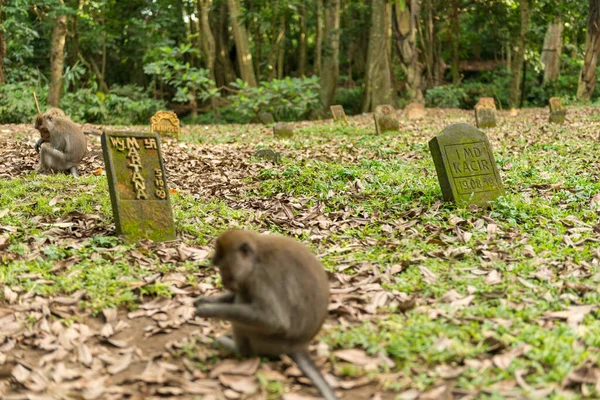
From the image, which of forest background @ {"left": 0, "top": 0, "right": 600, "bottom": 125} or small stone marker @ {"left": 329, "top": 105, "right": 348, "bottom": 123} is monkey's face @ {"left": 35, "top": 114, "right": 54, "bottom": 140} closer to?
forest background @ {"left": 0, "top": 0, "right": 600, "bottom": 125}

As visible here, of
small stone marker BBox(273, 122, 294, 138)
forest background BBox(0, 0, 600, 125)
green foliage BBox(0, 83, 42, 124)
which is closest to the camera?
small stone marker BBox(273, 122, 294, 138)

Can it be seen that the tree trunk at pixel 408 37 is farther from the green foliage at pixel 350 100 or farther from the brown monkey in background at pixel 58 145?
the brown monkey in background at pixel 58 145

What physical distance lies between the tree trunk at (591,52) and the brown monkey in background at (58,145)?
2021cm

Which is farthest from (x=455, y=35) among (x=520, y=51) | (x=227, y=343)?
(x=227, y=343)

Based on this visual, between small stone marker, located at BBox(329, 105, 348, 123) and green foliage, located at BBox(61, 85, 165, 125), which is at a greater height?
green foliage, located at BBox(61, 85, 165, 125)

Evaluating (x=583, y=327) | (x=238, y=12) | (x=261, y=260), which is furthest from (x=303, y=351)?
(x=238, y=12)

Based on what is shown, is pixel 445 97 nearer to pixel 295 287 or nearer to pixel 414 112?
pixel 414 112

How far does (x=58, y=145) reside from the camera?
29.3 feet

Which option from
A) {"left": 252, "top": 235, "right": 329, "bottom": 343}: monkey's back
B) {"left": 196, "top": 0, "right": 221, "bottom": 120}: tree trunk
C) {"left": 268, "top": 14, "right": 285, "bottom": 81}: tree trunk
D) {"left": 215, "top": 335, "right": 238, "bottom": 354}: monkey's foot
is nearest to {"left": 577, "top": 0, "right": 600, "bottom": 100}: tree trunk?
{"left": 268, "top": 14, "right": 285, "bottom": 81}: tree trunk

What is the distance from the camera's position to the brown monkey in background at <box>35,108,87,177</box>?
8.88 m

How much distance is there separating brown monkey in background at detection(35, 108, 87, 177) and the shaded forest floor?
35 centimetres

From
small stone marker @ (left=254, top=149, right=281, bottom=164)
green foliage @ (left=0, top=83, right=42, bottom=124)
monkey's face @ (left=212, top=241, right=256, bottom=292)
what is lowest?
small stone marker @ (left=254, top=149, right=281, bottom=164)

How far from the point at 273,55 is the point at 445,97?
7.54 metres

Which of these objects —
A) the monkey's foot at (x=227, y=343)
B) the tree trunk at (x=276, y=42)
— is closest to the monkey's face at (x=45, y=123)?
the monkey's foot at (x=227, y=343)
